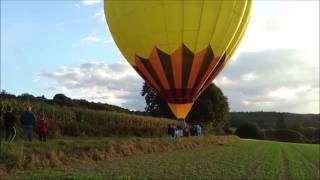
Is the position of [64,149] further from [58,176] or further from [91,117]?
[91,117]

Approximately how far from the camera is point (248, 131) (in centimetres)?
10094

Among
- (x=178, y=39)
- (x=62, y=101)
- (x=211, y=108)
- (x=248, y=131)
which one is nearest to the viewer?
(x=178, y=39)

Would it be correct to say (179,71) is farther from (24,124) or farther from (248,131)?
(248,131)

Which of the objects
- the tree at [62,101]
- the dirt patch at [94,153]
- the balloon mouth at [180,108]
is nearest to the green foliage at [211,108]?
the tree at [62,101]

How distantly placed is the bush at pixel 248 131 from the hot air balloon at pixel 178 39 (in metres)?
76.1

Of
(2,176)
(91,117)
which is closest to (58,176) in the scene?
(2,176)

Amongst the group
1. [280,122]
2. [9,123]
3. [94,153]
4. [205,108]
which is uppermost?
[280,122]

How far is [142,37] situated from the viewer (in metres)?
24.6

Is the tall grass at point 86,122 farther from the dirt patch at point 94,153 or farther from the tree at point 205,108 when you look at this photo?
the tree at point 205,108

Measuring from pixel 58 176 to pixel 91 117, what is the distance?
69.5 feet

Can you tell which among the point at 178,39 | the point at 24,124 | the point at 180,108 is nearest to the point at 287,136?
the point at 180,108

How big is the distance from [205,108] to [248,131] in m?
29.8

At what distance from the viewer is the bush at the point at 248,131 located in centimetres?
9962

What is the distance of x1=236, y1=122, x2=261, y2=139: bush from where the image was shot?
327ft
